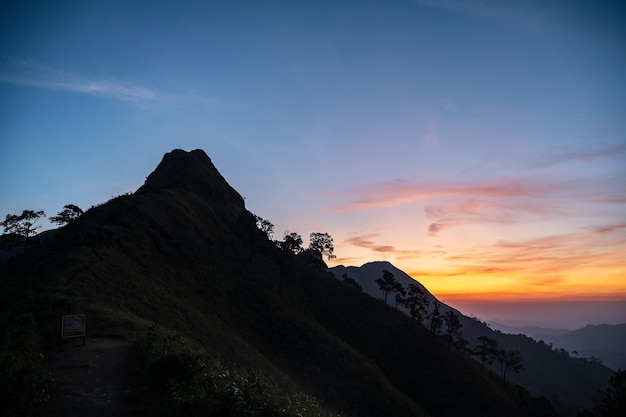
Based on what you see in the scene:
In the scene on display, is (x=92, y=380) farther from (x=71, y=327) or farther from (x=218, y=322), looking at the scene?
(x=218, y=322)

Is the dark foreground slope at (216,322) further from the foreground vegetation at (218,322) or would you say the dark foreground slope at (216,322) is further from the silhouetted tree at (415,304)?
Result: the silhouetted tree at (415,304)

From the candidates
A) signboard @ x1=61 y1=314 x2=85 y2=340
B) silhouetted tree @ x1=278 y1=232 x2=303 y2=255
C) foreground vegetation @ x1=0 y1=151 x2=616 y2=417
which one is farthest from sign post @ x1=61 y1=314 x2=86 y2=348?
silhouetted tree @ x1=278 y1=232 x2=303 y2=255

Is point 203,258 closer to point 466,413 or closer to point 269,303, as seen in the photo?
point 269,303

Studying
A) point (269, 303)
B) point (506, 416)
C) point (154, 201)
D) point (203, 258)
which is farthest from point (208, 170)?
point (506, 416)

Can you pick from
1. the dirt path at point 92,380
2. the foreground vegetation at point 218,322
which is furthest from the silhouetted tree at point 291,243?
the dirt path at point 92,380

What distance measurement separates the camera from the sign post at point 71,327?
57.0ft

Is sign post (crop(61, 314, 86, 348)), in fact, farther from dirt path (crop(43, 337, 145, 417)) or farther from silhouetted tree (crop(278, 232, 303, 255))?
silhouetted tree (crop(278, 232, 303, 255))

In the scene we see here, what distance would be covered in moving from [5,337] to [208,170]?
114837 mm

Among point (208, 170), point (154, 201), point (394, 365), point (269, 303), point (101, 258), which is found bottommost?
point (394, 365)

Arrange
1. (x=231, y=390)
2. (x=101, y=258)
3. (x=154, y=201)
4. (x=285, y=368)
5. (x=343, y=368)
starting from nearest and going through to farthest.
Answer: (x=231, y=390) → (x=101, y=258) → (x=285, y=368) → (x=343, y=368) → (x=154, y=201)

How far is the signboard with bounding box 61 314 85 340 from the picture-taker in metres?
17.4

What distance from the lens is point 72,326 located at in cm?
1772

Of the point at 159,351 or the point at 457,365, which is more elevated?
the point at 159,351

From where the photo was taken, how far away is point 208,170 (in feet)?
410
